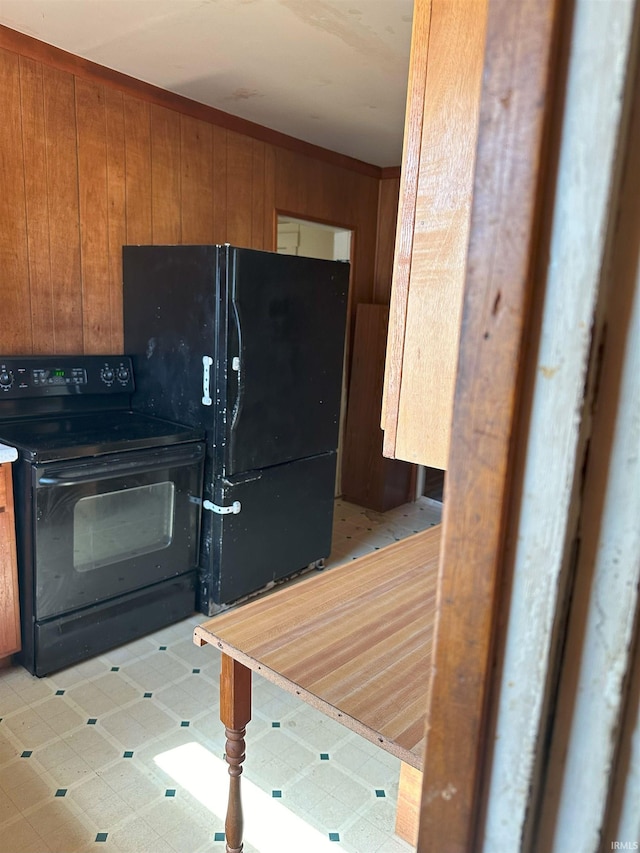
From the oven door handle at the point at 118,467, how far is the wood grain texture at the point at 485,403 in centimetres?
201

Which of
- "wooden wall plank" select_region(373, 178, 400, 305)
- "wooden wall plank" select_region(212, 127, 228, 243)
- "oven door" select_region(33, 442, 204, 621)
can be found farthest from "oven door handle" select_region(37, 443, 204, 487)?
"wooden wall plank" select_region(373, 178, 400, 305)

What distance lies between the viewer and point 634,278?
38cm

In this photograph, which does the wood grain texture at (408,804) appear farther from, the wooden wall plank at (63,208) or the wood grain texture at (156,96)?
the wood grain texture at (156,96)

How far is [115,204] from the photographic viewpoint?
114 inches

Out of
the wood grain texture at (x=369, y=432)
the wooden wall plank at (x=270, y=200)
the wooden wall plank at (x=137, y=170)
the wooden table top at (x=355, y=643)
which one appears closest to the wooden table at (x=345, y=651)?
the wooden table top at (x=355, y=643)

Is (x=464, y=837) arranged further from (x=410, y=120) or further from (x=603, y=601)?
(x=410, y=120)

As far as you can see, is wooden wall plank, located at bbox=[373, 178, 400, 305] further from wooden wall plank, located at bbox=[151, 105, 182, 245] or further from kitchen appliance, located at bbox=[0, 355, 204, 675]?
kitchen appliance, located at bbox=[0, 355, 204, 675]

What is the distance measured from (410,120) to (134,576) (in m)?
2.28

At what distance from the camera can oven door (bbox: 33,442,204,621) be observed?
2.26m

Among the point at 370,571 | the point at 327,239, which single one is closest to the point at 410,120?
the point at 370,571

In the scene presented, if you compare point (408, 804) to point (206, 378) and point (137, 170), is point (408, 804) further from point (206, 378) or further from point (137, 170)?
point (137, 170)

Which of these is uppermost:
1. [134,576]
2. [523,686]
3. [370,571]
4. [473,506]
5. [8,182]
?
[8,182]

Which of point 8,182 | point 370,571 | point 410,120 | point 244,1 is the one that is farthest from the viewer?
point 8,182

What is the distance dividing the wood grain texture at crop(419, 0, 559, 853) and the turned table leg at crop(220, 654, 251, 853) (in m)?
0.95
